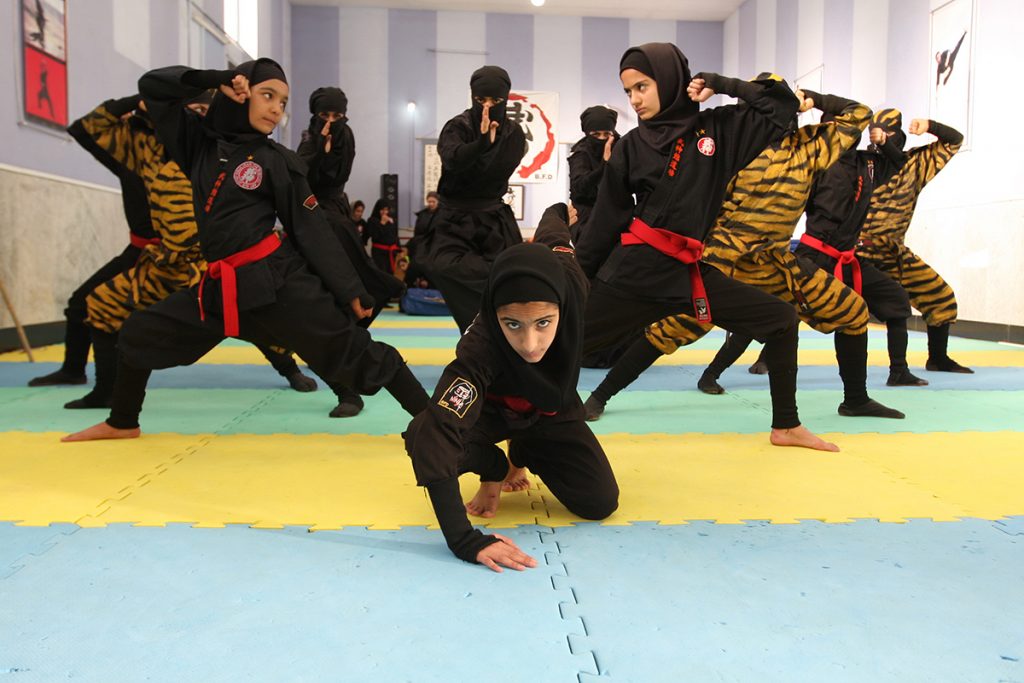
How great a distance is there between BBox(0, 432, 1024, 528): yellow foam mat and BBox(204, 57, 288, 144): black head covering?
3.87ft

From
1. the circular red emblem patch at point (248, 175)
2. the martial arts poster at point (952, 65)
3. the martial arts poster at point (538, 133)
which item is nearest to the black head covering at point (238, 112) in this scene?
the circular red emblem patch at point (248, 175)

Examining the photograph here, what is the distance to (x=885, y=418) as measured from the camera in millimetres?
3943

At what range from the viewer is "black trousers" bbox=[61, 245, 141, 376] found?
4.46 metres

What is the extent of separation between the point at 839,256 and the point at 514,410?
318cm

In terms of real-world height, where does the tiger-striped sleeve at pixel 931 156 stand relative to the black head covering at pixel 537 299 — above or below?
above

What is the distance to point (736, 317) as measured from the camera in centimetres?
329

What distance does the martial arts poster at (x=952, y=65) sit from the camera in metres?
8.28

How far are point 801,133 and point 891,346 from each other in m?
1.54

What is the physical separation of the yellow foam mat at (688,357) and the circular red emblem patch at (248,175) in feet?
9.72

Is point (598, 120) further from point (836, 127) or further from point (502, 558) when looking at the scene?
point (502, 558)

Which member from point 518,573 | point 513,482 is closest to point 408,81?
point 513,482

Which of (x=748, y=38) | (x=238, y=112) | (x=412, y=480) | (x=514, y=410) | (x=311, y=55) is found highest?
(x=748, y=38)

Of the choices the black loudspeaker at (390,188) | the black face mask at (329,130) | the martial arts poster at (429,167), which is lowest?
the black face mask at (329,130)

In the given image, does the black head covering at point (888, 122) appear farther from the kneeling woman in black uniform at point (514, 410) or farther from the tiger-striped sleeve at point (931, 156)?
the kneeling woman in black uniform at point (514, 410)
